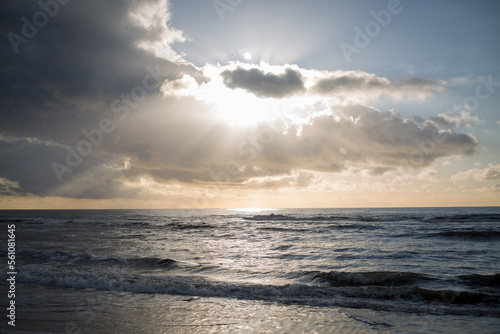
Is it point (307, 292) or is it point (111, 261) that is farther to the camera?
point (111, 261)

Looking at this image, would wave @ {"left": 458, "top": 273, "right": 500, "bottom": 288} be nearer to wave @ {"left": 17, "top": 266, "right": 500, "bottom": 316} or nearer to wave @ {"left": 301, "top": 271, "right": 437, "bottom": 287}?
wave @ {"left": 301, "top": 271, "right": 437, "bottom": 287}

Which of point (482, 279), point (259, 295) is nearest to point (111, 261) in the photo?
point (259, 295)

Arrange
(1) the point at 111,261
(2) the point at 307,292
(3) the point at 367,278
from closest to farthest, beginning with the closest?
(2) the point at 307,292, (3) the point at 367,278, (1) the point at 111,261

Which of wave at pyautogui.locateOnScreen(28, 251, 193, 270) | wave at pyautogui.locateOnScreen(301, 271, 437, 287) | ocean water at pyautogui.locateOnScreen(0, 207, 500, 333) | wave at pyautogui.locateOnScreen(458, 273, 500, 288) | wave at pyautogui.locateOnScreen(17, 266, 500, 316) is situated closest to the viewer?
ocean water at pyautogui.locateOnScreen(0, 207, 500, 333)

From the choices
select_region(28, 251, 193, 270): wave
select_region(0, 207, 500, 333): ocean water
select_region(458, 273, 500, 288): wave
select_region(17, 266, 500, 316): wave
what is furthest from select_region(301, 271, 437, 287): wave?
select_region(28, 251, 193, 270): wave

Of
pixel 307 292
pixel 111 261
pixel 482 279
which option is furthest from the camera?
pixel 111 261

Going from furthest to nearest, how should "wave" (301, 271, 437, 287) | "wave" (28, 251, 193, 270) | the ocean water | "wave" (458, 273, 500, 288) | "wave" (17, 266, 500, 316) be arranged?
"wave" (28, 251, 193, 270)
"wave" (301, 271, 437, 287)
"wave" (458, 273, 500, 288)
"wave" (17, 266, 500, 316)
the ocean water

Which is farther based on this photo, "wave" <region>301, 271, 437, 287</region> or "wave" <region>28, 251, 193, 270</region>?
"wave" <region>28, 251, 193, 270</region>

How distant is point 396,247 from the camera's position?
2286 centimetres

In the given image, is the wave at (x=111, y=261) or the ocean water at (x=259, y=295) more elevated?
the ocean water at (x=259, y=295)

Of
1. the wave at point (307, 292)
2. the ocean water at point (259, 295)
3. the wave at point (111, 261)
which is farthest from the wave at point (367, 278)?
the wave at point (111, 261)

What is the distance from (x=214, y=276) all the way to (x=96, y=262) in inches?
324

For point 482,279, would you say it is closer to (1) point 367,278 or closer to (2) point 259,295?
(1) point 367,278

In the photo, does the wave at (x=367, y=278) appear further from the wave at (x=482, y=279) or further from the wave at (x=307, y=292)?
the wave at (x=482, y=279)
